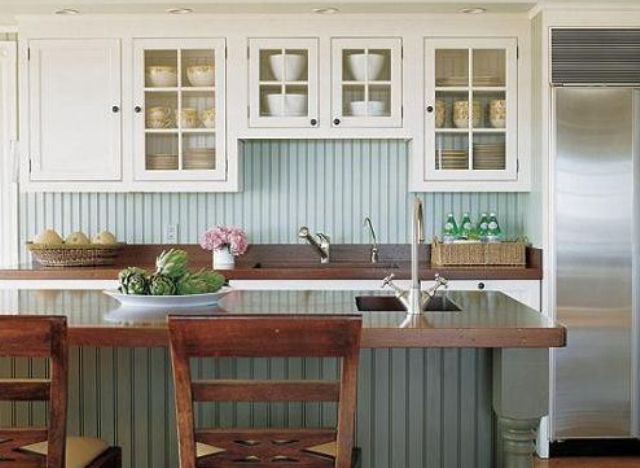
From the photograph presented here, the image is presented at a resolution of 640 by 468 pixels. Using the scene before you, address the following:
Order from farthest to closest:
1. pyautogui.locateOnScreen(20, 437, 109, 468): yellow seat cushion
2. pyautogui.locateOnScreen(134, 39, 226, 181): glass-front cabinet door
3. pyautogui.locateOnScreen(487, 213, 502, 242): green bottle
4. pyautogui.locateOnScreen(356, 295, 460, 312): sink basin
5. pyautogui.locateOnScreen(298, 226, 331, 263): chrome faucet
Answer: pyautogui.locateOnScreen(298, 226, 331, 263): chrome faucet
pyautogui.locateOnScreen(487, 213, 502, 242): green bottle
pyautogui.locateOnScreen(134, 39, 226, 181): glass-front cabinet door
pyautogui.locateOnScreen(356, 295, 460, 312): sink basin
pyautogui.locateOnScreen(20, 437, 109, 468): yellow seat cushion

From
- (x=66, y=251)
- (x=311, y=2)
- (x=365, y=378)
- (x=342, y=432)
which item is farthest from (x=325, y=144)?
(x=342, y=432)

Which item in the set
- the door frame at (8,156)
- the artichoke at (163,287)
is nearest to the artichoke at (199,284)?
the artichoke at (163,287)

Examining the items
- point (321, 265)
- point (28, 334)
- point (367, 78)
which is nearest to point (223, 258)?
point (321, 265)

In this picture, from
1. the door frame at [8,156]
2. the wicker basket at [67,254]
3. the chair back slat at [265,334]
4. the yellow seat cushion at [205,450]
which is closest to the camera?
the chair back slat at [265,334]

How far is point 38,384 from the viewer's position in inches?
76.9

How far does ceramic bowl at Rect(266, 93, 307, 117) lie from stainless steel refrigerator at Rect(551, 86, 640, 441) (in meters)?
1.31

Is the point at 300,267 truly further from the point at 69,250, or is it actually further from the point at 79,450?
the point at 79,450

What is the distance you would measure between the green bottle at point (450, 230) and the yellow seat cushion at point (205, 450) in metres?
2.81

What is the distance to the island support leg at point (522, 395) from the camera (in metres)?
2.24

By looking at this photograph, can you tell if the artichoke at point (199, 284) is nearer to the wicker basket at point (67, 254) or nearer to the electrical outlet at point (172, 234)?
the wicker basket at point (67, 254)

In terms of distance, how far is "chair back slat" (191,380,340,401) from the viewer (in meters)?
1.87

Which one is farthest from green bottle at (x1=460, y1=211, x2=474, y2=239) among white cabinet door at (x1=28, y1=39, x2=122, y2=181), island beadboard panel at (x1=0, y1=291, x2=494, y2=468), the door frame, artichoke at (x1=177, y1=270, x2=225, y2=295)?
the door frame

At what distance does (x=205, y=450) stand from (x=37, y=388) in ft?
1.37

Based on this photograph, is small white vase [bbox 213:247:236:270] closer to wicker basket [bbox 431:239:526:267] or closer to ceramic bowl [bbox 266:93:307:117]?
ceramic bowl [bbox 266:93:307:117]
